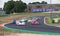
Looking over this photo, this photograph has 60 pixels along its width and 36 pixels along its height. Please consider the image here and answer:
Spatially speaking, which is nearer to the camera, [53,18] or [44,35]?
[44,35]

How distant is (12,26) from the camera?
58.0 feet

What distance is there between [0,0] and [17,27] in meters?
13.6

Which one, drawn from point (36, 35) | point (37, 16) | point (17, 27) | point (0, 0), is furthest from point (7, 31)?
point (0, 0)

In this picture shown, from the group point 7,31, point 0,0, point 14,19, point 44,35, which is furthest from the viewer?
point 0,0

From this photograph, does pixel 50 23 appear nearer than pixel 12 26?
No

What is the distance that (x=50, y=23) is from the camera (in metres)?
19.2

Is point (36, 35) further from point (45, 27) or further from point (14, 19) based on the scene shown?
point (14, 19)

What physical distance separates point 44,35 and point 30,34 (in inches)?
38.7

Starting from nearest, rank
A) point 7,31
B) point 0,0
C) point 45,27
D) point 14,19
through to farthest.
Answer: point 7,31
point 45,27
point 14,19
point 0,0

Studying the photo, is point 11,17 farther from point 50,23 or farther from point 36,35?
point 36,35

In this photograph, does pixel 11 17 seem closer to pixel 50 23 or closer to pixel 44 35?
pixel 50 23

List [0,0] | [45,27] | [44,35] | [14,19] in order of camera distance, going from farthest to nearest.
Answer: [0,0] → [14,19] → [45,27] → [44,35]

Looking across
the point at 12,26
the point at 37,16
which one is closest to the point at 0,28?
the point at 12,26

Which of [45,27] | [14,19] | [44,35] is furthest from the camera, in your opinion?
[14,19]
